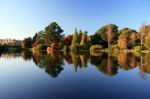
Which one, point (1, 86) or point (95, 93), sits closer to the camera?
point (95, 93)

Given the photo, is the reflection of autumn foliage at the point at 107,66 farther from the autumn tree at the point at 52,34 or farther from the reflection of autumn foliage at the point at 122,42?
the autumn tree at the point at 52,34

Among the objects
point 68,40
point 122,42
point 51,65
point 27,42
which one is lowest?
point 51,65

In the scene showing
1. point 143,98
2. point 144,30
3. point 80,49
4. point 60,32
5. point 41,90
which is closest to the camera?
point 143,98

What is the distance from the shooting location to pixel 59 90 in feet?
34.0

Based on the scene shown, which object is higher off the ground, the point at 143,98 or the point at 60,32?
the point at 60,32

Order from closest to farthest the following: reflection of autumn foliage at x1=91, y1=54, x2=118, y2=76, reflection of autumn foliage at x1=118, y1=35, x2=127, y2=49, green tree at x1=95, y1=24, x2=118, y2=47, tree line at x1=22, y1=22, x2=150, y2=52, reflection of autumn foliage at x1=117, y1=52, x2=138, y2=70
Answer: reflection of autumn foliage at x1=91, y1=54, x2=118, y2=76, reflection of autumn foliage at x1=117, y1=52, x2=138, y2=70, reflection of autumn foliage at x1=118, y1=35, x2=127, y2=49, tree line at x1=22, y1=22, x2=150, y2=52, green tree at x1=95, y1=24, x2=118, y2=47

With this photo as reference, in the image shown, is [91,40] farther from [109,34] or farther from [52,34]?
[52,34]

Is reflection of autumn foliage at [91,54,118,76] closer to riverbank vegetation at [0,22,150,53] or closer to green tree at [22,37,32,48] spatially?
riverbank vegetation at [0,22,150,53]

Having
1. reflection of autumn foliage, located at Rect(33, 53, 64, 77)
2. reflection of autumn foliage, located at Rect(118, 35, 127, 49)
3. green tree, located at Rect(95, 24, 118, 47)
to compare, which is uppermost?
green tree, located at Rect(95, 24, 118, 47)

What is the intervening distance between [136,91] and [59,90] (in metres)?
3.24

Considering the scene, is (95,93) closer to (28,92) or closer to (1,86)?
(28,92)

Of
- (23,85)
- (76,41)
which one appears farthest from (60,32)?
(23,85)

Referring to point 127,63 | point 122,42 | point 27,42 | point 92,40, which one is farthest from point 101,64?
point 27,42

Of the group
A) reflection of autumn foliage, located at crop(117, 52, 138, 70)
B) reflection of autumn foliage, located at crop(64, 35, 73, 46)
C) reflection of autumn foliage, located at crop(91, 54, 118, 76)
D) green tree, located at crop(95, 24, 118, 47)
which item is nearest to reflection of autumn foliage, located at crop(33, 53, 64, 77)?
reflection of autumn foliage, located at crop(91, 54, 118, 76)
